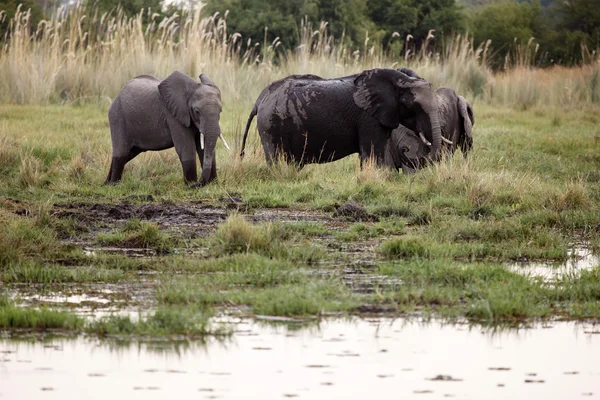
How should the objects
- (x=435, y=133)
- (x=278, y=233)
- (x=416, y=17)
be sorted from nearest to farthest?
(x=278, y=233) < (x=435, y=133) < (x=416, y=17)

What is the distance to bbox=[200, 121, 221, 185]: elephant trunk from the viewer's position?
439 inches

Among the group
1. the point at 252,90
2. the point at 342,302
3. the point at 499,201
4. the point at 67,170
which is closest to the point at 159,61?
the point at 252,90

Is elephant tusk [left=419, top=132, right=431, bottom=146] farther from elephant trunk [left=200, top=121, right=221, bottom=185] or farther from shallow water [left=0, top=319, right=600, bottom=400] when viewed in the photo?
shallow water [left=0, top=319, right=600, bottom=400]

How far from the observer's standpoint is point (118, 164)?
469 inches

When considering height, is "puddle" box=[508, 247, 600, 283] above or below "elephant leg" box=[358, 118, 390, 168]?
below

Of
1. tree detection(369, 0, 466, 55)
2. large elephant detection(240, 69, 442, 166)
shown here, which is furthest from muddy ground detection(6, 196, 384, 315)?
tree detection(369, 0, 466, 55)

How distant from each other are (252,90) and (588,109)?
6.89 meters

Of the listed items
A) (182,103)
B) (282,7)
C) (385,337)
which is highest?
(282,7)

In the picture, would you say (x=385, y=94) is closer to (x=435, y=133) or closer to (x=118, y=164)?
(x=435, y=133)

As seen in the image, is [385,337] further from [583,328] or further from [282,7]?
[282,7]

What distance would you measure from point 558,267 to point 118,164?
5.71 meters

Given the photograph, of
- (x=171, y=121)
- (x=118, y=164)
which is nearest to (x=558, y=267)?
(x=171, y=121)

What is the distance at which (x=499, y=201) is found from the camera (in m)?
10.7

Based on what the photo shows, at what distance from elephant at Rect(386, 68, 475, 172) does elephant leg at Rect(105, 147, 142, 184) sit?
2971 millimetres
